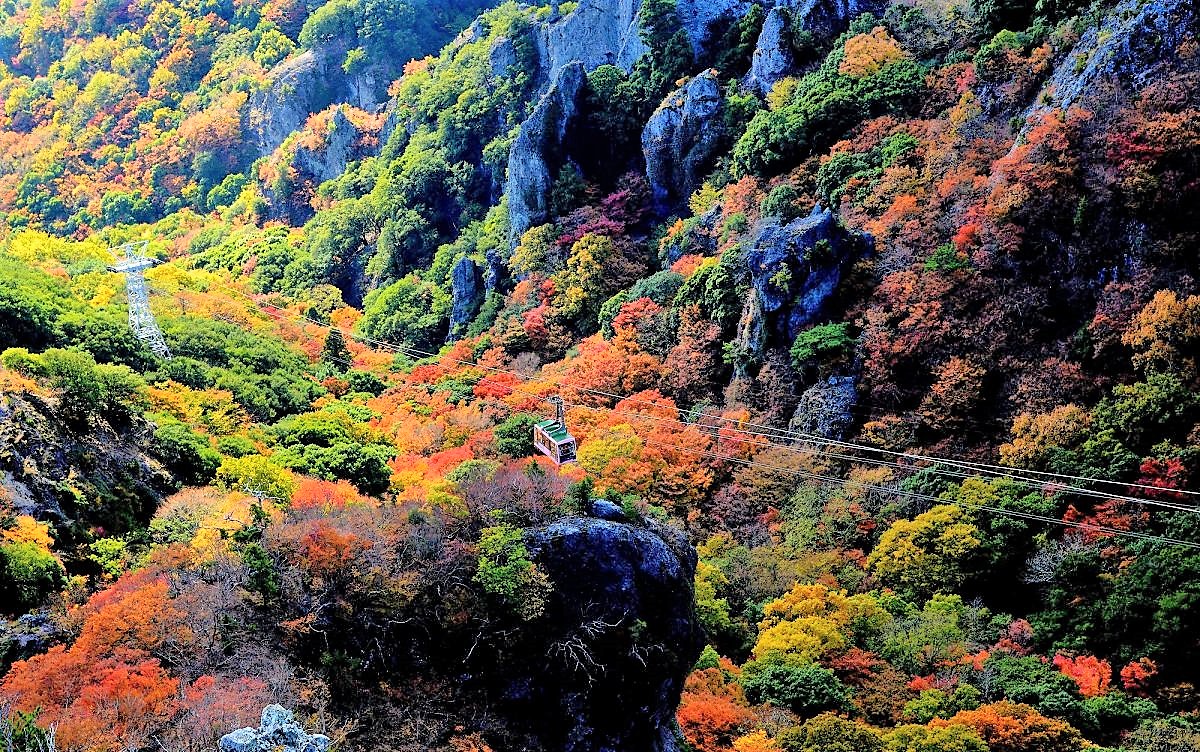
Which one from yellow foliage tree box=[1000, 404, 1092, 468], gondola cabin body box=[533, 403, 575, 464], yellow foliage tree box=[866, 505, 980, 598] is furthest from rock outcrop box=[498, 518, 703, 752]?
yellow foliage tree box=[1000, 404, 1092, 468]

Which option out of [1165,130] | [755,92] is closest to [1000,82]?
[1165,130]

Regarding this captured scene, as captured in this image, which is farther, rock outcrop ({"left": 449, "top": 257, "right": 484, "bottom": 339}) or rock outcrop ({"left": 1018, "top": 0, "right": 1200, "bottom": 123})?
rock outcrop ({"left": 449, "top": 257, "right": 484, "bottom": 339})

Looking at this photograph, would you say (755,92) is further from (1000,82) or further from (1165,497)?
(1165,497)

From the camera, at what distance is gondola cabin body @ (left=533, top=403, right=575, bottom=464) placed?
1444 inches

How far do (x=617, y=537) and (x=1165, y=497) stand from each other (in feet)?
56.0

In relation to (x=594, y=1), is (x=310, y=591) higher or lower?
lower

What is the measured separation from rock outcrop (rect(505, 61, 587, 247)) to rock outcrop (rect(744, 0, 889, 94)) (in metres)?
10.8

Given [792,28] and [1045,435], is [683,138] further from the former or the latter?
[1045,435]

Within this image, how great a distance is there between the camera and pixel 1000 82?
45.6 meters

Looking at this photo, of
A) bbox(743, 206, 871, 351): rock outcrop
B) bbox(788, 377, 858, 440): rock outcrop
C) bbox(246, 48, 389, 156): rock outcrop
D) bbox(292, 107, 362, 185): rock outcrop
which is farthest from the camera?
bbox(246, 48, 389, 156): rock outcrop

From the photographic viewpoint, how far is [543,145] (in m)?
61.6

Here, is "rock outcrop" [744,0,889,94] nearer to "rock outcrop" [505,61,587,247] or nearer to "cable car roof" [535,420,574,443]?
"rock outcrop" [505,61,587,247]

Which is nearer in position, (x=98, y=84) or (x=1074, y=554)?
(x=1074, y=554)

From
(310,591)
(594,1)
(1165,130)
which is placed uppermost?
(594,1)
